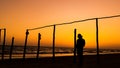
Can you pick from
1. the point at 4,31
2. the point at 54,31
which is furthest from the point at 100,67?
the point at 4,31

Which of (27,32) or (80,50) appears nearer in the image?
(80,50)

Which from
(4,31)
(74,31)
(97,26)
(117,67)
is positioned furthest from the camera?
(4,31)

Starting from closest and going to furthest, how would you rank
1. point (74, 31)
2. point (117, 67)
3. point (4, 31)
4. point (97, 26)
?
point (117, 67) < point (97, 26) < point (74, 31) < point (4, 31)

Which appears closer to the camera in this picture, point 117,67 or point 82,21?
point 117,67

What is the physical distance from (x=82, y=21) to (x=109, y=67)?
10.4ft

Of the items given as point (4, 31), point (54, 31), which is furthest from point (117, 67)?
point (4, 31)

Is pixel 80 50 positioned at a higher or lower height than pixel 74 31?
lower

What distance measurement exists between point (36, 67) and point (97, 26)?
3.95 meters

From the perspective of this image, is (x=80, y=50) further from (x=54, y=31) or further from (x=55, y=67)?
(x=54, y=31)

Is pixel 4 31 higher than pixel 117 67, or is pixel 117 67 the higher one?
pixel 4 31

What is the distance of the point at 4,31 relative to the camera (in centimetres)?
1853

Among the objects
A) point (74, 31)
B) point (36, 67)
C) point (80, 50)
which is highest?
point (74, 31)

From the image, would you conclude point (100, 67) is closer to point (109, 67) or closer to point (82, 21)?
point (109, 67)

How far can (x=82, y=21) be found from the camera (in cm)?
1291
